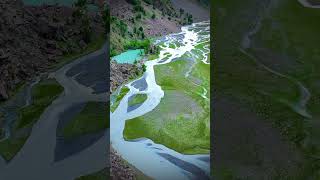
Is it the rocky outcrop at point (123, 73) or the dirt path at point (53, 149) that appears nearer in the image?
the dirt path at point (53, 149)

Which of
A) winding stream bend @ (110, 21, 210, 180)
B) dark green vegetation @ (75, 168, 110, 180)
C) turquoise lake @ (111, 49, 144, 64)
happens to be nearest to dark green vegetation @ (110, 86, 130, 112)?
winding stream bend @ (110, 21, 210, 180)
